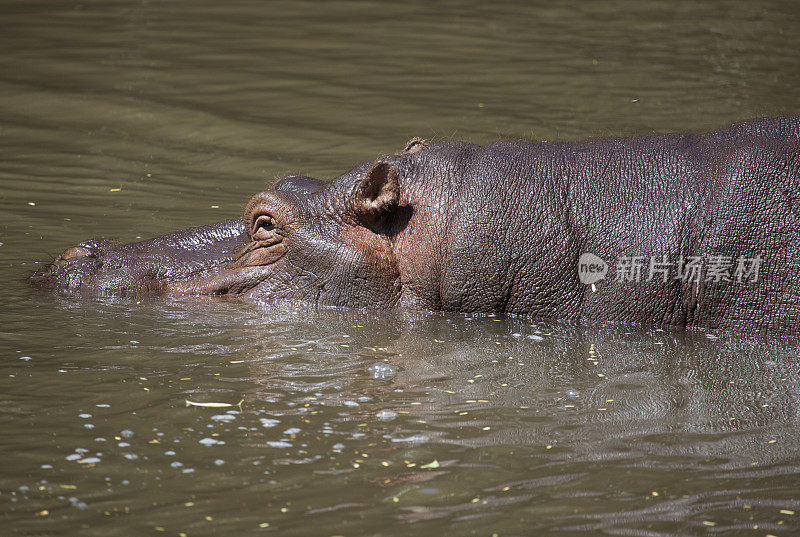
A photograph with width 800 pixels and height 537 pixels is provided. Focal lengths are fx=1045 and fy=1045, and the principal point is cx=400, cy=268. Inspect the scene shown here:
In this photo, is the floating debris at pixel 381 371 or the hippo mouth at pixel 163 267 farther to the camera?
the hippo mouth at pixel 163 267

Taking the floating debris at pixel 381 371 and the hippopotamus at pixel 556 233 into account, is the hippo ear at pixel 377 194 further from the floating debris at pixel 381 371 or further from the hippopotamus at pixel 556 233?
the floating debris at pixel 381 371

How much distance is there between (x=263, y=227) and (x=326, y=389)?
5.88 ft

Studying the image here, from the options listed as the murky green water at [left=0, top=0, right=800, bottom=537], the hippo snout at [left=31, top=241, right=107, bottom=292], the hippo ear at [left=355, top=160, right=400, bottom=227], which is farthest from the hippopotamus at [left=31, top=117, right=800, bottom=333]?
the hippo snout at [left=31, top=241, right=107, bottom=292]

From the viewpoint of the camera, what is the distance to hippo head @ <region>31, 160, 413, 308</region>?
6.37 meters

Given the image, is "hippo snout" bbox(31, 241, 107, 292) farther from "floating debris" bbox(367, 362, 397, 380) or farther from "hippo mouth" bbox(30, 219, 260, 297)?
"floating debris" bbox(367, 362, 397, 380)

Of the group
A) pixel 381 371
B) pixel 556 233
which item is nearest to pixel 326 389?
pixel 381 371

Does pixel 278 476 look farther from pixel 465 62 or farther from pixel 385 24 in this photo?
pixel 385 24

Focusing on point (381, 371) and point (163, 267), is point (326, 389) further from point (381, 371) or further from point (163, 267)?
point (163, 267)

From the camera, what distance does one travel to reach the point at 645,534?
3.83 meters

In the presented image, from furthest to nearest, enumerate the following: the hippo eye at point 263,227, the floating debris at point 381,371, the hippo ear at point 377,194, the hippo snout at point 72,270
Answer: the hippo snout at point 72,270
the hippo eye at point 263,227
the hippo ear at point 377,194
the floating debris at point 381,371

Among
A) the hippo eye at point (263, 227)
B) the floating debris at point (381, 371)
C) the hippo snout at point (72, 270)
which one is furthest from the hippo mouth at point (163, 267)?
the floating debris at point (381, 371)

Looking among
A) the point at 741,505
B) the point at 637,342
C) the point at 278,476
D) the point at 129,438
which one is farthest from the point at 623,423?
the point at 129,438

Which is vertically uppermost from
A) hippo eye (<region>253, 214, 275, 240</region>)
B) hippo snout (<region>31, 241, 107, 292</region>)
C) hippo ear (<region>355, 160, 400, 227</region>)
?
hippo ear (<region>355, 160, 400, 227</region>)

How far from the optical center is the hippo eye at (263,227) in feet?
21.8
